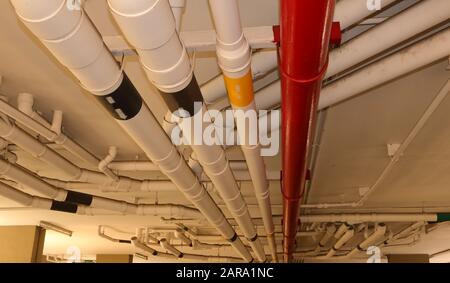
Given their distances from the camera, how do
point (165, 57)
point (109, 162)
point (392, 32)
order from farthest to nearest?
point (109, 162) < point (392, 32) < point (165, 57)

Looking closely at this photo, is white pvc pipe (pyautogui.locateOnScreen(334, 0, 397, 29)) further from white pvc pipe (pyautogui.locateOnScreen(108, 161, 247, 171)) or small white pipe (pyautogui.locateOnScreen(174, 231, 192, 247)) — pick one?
small white pipe (pyautogui.locateOnScreen(174, 231, 192, 247))

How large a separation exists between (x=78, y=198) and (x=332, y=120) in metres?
2.21

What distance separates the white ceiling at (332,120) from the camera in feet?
6.24

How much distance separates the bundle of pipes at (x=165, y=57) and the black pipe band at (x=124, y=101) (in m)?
0.13

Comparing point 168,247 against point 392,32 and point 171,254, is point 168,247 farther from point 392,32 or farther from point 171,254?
point 392,32

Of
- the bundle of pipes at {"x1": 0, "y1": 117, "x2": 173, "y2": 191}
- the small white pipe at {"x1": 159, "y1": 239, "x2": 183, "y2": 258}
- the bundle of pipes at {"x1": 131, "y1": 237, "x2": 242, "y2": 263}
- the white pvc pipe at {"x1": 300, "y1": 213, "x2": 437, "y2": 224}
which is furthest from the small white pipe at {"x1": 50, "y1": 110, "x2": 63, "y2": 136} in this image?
the small white pipe at {"x1": 159, "y1": 239, "x2": 183, "y2": 258}

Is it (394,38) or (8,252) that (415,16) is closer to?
(394,38)

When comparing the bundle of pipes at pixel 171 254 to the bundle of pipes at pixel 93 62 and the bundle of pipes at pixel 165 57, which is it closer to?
the bundle of pipes at pixel 93 62

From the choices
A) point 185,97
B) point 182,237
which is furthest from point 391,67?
point 182,237

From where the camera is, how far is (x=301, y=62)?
1.23 m

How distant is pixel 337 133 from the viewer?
2.93 meters

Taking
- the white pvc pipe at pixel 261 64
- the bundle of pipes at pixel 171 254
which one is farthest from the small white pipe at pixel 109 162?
the bundle of pipes at pixel 171 254

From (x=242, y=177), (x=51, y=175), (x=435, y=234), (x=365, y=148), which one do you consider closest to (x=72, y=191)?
(x=51, y=175)
